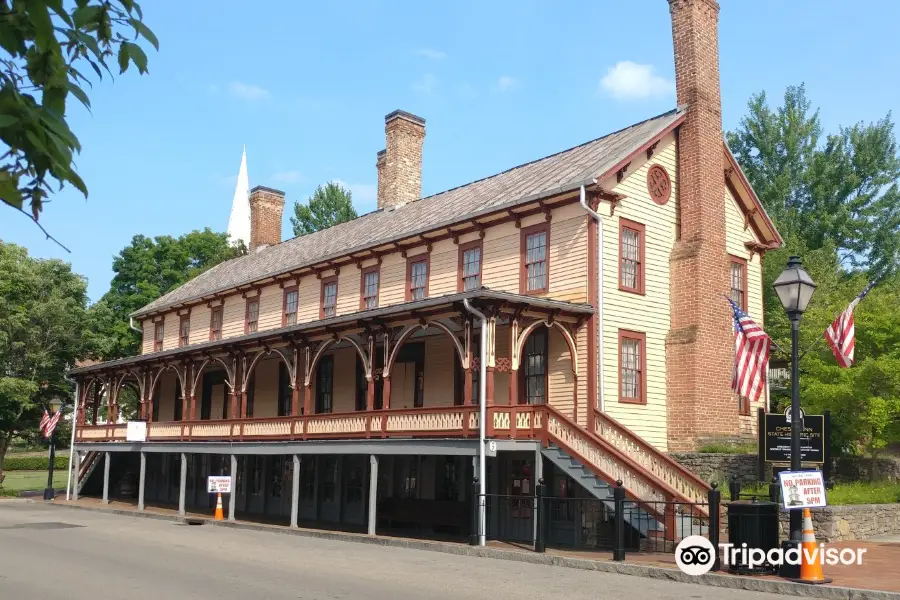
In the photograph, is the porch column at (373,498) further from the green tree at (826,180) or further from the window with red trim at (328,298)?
the green tree at (826,180)

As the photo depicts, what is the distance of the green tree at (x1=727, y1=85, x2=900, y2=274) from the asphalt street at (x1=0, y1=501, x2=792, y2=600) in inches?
1490

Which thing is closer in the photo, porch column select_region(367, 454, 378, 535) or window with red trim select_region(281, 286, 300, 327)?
→ porch column select_region(367, 454, 378, 535)

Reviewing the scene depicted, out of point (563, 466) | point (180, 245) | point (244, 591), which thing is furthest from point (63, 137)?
point (180, 245)

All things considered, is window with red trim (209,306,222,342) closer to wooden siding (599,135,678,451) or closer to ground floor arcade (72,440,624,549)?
ground floor arcade (72,440,624,549)

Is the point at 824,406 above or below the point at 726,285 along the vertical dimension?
below

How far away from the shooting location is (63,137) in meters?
3.71

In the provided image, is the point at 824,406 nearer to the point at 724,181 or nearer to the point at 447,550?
the point at 724,181

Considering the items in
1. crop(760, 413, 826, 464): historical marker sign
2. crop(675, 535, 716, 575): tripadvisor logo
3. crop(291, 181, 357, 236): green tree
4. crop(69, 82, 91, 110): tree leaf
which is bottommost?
crop(675, 535, 716, 575): tripadvisor logo

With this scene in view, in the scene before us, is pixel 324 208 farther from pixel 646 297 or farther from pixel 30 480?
pixel 646 297

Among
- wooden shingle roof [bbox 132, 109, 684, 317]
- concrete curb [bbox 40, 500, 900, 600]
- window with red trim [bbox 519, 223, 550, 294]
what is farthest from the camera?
wooden shingle roof [bbox 132, 109, 684, 317]

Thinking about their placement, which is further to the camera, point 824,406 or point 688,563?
point 824,406

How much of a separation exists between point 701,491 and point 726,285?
7140 mm

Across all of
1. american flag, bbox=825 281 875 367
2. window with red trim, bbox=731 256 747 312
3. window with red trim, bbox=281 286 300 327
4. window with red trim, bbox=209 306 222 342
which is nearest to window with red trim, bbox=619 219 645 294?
window with red trim, bbox=731 256 747 312

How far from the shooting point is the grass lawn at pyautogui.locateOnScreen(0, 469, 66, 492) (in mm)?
47928
